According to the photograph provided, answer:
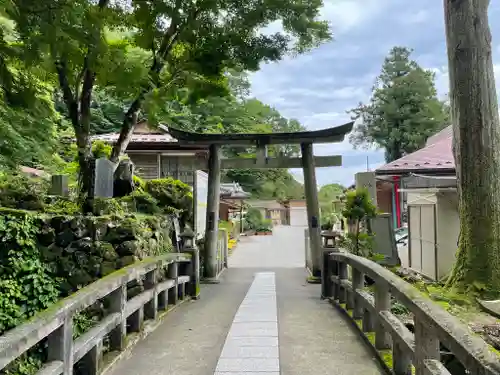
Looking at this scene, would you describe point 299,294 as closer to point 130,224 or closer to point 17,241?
point 130,224

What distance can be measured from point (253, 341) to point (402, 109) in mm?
28345

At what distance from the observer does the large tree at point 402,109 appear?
2958 centimetres

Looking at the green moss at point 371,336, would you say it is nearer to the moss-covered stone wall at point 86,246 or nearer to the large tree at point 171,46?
the moss-covered stone wall at point 86,246

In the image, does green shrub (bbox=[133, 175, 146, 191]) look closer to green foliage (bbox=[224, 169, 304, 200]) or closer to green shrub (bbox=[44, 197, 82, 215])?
green shrub (bbox=[44, 197, 82, 215])

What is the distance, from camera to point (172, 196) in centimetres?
1144

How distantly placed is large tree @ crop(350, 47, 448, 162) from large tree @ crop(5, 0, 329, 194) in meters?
21.5

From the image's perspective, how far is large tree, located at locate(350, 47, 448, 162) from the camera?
29578 millimetres

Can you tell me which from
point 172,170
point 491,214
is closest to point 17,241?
point 491,214

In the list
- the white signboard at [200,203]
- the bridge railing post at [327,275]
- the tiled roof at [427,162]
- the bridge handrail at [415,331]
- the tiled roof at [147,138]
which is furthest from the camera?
the tiled roof at [147,138]

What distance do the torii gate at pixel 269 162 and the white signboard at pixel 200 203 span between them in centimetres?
24

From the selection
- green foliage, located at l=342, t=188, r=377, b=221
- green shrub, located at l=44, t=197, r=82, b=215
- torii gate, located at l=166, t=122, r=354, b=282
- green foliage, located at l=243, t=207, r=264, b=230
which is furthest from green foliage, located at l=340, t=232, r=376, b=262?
green foliage, located at l=243, t=207, r=264, b=230

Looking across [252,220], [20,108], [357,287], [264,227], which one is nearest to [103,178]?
[20,108]

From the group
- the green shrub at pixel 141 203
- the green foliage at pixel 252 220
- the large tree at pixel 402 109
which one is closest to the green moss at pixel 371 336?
the green shrub at pixel 141 203

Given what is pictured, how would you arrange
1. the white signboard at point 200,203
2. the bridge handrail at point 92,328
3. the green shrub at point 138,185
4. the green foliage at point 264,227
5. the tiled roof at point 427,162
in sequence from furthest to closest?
the green foliage at point 264,227 < the tiled roof at point 427,162 < the white signboard at point 200,203 < the green shrub at point 138,185 < the bridge handrail at point 92,328
